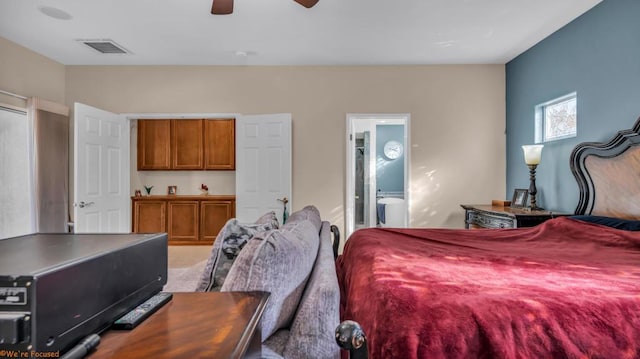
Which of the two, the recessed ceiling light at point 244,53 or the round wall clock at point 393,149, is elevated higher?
the recessed ceiling light at point 244,53

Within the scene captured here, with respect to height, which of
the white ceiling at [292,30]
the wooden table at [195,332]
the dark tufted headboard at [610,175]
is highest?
the white ceiling at [292,30]

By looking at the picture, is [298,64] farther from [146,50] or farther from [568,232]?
[568,232]

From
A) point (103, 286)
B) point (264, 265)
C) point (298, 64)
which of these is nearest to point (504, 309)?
point (264, 265)

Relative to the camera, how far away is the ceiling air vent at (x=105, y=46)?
3.72 meters

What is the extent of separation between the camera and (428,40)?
145 inches

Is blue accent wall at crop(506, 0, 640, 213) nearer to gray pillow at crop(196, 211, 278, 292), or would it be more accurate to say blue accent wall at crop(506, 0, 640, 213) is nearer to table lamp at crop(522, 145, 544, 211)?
table lamp at crop(522, 145, 544, 211)

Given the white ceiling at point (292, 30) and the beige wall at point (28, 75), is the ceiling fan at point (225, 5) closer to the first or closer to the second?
the white ceiling at point (292, 30)

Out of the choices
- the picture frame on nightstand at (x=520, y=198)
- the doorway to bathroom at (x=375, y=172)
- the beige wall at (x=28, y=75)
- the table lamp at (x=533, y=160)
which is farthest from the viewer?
the doorway to bathroom at (x=375, y=172)

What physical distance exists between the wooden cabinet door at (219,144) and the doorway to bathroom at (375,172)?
1978mm

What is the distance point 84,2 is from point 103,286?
323 centimetres

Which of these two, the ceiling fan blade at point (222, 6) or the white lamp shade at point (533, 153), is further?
the white lamp shade at point (533, 153)

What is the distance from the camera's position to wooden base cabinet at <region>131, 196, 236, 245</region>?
510 centimetres

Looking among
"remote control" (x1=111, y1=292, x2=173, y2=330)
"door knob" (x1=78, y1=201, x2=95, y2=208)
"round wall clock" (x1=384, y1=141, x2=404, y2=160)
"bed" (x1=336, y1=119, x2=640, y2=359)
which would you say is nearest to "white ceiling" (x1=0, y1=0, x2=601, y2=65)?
"door knob" (x1=78, y1=201, x2=95, y2=208)

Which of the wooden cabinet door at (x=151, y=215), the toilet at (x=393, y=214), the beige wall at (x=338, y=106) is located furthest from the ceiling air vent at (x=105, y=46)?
the toilet at (x=393, y=214)
